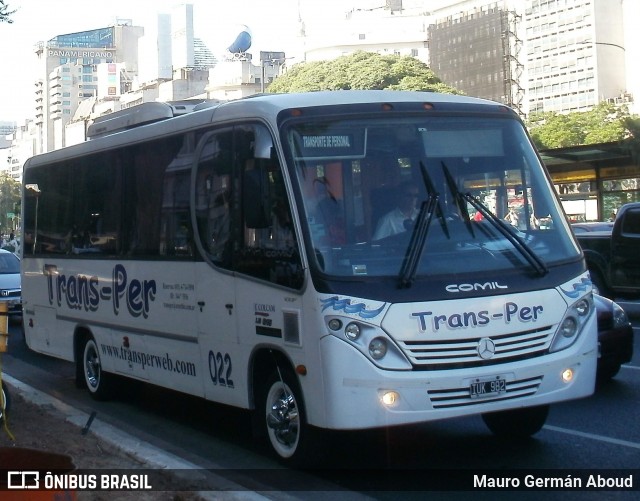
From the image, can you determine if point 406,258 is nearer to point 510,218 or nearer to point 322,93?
point 510,218

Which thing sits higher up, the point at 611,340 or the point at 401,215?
the point at 401,215

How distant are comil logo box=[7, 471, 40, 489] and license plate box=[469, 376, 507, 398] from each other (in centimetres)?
380

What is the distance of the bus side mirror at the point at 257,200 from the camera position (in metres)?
7.74

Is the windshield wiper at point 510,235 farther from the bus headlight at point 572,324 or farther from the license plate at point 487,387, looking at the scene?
the license plate at point 487,387

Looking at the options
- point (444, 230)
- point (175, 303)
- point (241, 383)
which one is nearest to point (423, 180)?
point (444, 230)

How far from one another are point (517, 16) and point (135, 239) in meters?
121

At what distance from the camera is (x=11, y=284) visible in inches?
854

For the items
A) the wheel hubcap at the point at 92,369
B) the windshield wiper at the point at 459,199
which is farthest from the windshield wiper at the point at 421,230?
the wheel hubcap at the point at 92,369

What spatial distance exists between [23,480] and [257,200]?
409 cm

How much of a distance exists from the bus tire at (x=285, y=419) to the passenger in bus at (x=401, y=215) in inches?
48.5

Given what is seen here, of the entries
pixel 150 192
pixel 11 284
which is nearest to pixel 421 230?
pixel 150 192

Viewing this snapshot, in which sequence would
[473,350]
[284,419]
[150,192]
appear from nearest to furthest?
[473,350]
[284,419]
[150,192]

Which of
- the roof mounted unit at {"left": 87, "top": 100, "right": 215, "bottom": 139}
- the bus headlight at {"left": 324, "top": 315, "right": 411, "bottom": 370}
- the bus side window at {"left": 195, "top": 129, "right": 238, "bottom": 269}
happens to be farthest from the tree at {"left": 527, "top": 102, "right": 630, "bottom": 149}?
the bus headlight at {"left": 324, "top": 315, "right": 411, "bottom": 370}

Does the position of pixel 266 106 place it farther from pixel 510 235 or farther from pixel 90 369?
pixel 90 369
